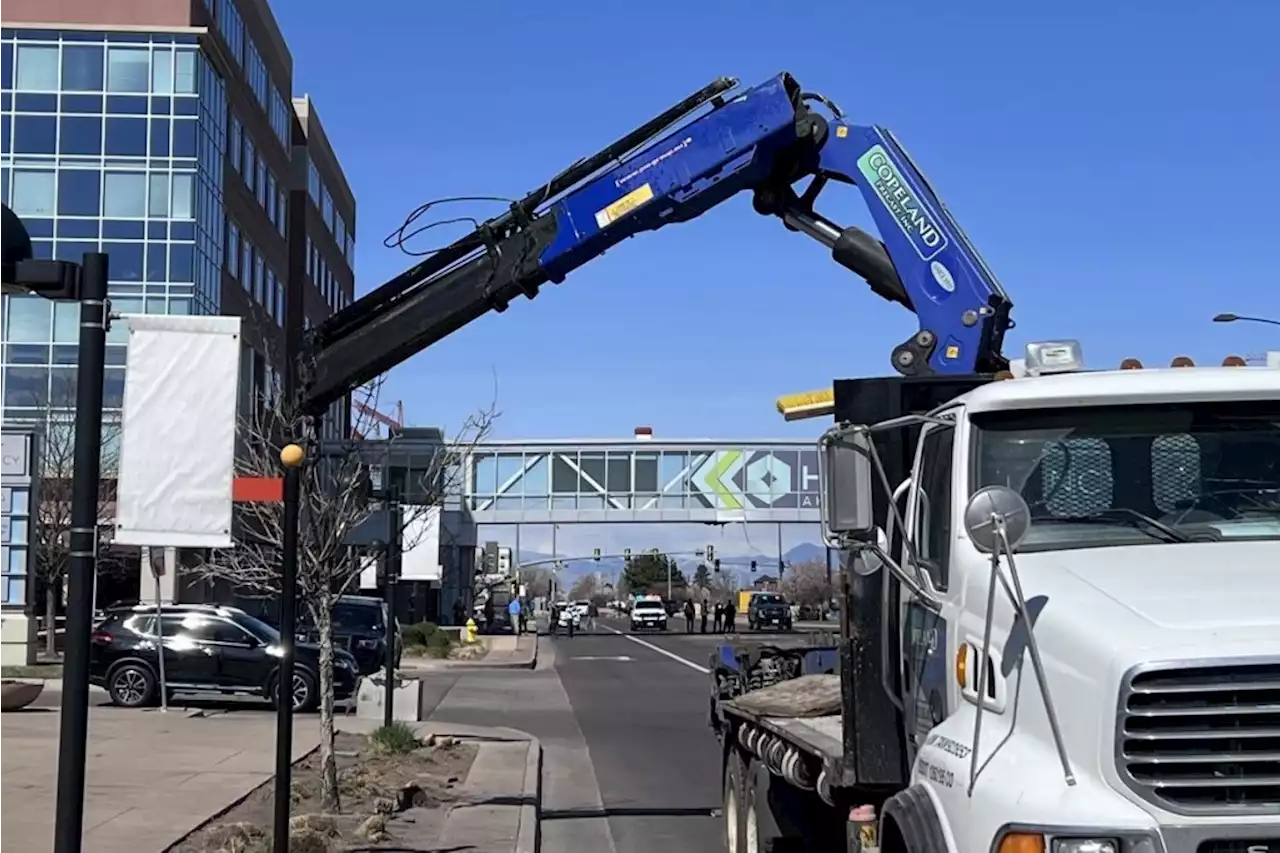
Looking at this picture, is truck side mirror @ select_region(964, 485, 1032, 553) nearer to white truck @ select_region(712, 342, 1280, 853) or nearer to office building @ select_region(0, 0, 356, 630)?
white truck @ select_region(712, 342, 1280, 853)

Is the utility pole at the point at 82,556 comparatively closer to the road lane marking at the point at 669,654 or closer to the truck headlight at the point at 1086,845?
the truck headlight at the point at 1086,845

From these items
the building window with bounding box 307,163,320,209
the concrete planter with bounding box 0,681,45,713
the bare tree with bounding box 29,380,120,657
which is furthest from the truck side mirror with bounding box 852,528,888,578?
the building window with bounding box 307,163,320,209

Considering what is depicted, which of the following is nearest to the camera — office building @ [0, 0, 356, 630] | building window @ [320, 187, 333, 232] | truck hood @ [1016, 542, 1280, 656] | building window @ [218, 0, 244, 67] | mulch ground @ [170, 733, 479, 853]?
truck hood @ [1016, 542, 1280, 656]

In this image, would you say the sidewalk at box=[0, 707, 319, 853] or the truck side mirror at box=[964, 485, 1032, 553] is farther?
the sidewalk at box=[0, 707, 319, 853]

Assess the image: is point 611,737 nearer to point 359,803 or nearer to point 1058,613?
point 359,803

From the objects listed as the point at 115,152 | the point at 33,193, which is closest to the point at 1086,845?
the point at 115,152

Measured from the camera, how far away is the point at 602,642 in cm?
5759

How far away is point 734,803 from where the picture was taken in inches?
396

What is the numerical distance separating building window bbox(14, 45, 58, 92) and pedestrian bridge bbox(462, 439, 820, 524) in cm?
2239

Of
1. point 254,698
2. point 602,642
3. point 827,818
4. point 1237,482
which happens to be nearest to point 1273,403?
point 1237,482

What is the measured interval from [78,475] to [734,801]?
17.8ft

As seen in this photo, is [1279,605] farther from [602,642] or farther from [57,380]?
[602,642]

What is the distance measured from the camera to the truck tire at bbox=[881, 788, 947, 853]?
190 inches

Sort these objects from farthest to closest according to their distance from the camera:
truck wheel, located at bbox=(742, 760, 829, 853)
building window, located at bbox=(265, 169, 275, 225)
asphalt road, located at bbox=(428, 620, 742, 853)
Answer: building window, located at bbox=(265, 169, 275, 225) < asphalt road, located at bbox=(428, 620, 742, 853) < truck wheel, located at bbox=(742, 760, 829, 853)
